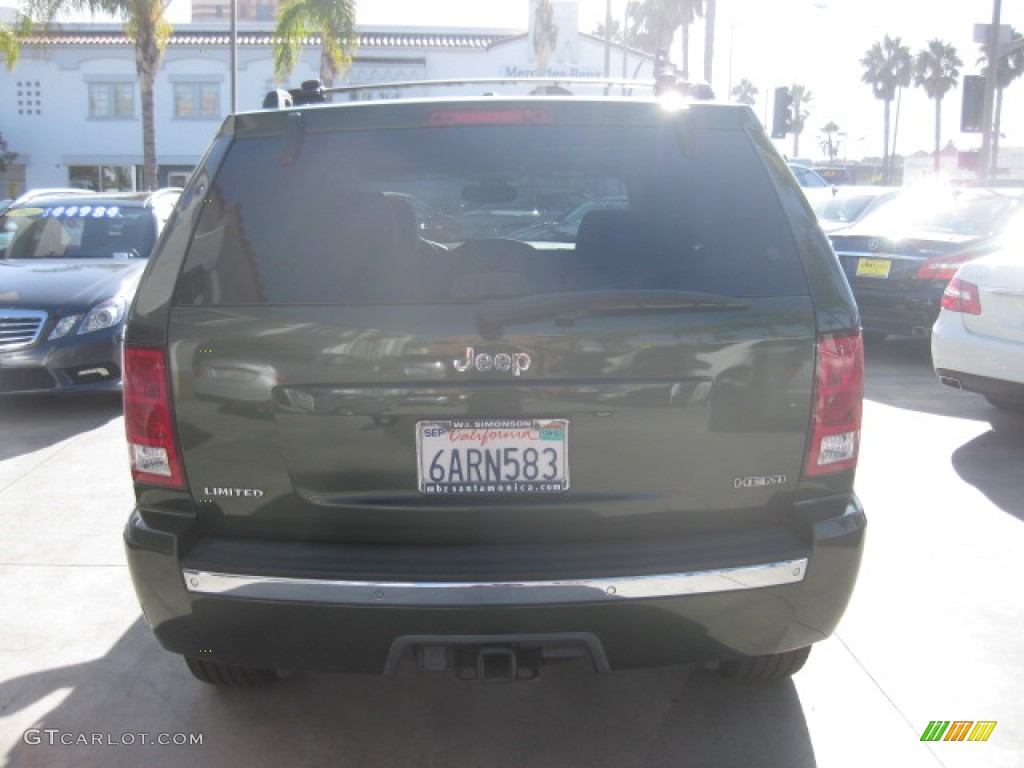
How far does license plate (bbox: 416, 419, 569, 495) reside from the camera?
2752 mm

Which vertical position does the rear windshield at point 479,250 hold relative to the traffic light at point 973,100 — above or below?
below

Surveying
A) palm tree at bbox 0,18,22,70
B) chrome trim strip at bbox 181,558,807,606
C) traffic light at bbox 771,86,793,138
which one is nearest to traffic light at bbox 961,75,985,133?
traffic light at bbox 771,86,793,138

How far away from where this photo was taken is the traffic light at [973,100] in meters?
20.1

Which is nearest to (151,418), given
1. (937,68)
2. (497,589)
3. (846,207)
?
(497,589)

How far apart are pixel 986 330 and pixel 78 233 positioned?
7032mm

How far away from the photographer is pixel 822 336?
9.21 feet

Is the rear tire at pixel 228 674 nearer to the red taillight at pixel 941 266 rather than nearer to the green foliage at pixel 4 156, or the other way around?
the red taillight at pixel 941 266

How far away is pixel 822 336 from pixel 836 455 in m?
0.33

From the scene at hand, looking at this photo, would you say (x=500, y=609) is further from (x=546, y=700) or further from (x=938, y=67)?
(x=938, y=67)

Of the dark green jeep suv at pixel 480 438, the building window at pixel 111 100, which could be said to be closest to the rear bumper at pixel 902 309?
the dark green jeep suv at pixel 480 438

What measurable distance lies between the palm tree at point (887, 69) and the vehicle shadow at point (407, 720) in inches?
3051

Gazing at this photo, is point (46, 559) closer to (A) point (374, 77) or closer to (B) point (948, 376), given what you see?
(B) point (948, 376)

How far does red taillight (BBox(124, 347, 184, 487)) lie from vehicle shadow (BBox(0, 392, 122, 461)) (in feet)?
14.4

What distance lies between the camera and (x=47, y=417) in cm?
793
